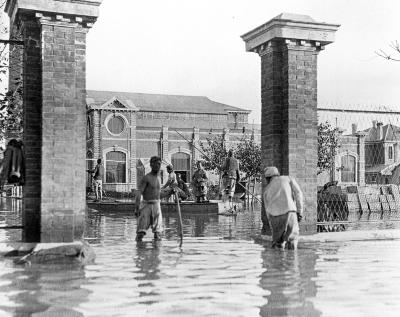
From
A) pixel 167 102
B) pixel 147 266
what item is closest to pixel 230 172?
pixel 147 266

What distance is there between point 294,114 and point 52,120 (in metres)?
4.35

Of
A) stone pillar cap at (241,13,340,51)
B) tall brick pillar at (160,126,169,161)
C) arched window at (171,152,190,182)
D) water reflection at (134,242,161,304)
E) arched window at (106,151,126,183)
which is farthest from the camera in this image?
arched window at (171,152,190,182)

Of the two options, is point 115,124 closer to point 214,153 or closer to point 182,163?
point 182,163

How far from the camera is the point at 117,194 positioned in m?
39.5

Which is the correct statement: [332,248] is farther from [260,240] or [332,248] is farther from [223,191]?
[223,191]

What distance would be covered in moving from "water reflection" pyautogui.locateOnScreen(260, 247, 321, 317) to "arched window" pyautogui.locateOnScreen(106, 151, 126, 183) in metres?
40.9

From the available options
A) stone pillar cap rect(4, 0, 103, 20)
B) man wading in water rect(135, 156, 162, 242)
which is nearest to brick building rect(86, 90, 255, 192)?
man wading in water rect(135, 156, 162, 242)

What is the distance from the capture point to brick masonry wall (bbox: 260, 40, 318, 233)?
1136cm

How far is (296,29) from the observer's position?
11391mm

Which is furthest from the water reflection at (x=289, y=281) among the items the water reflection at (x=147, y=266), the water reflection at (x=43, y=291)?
the water reflection at (x=43, y=291)

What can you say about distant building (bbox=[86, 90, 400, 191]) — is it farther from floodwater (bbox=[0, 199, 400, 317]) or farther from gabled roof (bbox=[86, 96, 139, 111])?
floodwater (bbox=[0, 199, 400, 317])

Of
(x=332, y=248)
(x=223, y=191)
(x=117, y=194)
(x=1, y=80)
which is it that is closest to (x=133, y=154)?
(x=117, y=194)

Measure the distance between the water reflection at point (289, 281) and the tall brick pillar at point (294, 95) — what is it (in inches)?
65.1

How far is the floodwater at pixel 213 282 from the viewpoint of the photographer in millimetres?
5914
